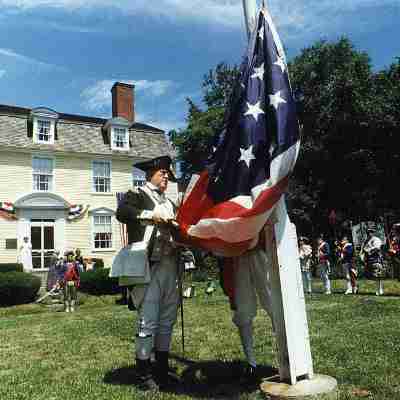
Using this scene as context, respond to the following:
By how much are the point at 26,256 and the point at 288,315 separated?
23.7 m

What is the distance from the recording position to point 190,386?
5.28m

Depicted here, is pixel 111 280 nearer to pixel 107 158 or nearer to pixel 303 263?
pixel 303 263

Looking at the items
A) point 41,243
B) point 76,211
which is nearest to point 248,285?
point 41,243

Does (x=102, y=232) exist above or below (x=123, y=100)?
below

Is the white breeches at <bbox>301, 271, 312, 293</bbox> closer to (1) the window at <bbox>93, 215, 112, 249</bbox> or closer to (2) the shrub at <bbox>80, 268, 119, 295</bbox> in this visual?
(2) the shrub at <bbox>80, 268, 119, 295</bbox>

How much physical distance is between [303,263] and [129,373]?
12.0 m

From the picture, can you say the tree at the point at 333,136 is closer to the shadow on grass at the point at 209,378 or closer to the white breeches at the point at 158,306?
the shadow on grass at the point at 209,378

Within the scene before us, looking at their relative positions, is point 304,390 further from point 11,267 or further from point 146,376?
point 11,267

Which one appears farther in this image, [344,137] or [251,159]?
[344,137]

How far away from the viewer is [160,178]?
5613 mm

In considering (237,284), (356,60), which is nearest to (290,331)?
(237,284)

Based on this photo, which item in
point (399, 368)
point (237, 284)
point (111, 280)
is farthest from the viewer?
point (111, 280)

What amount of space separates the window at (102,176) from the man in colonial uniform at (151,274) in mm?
25192

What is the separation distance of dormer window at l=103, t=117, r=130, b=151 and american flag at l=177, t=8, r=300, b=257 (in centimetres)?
2672
